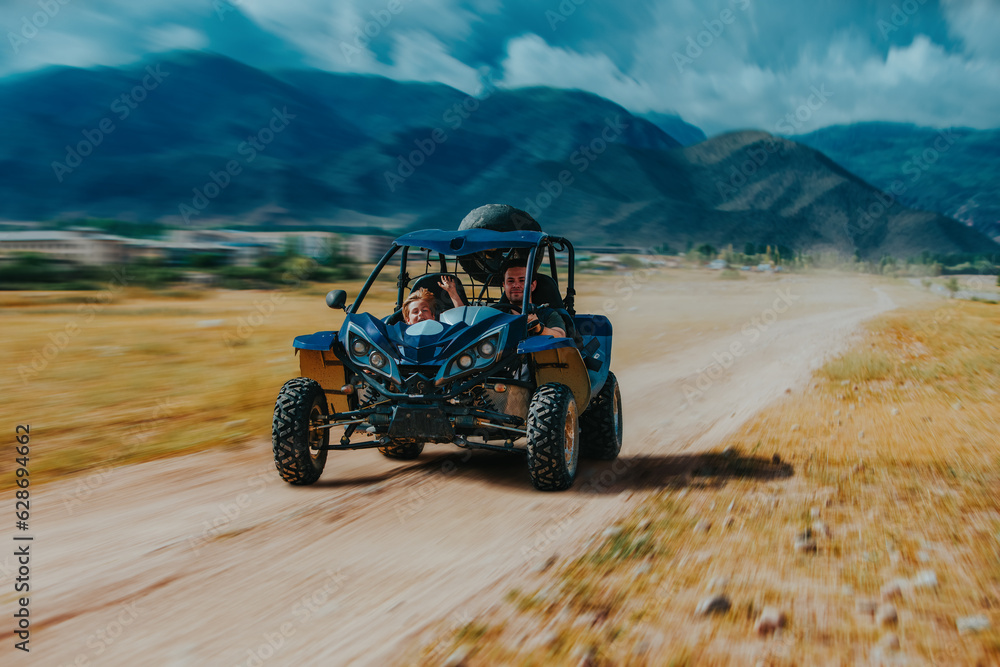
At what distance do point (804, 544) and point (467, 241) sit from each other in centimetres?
366

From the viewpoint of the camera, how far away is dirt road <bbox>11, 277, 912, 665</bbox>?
3725mm

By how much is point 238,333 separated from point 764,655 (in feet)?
58.2

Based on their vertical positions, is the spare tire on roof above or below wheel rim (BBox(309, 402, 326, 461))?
above

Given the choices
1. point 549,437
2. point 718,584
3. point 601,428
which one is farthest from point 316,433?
point 718,584

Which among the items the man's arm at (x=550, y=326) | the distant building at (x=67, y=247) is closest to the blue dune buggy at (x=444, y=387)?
the man's arm at (x=550, y=326)

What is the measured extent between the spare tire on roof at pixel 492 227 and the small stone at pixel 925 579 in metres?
4.76

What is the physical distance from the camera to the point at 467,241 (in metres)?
7.03

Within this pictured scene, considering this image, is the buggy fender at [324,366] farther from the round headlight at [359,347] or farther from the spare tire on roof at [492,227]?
the spare tire on roof at [492,227]

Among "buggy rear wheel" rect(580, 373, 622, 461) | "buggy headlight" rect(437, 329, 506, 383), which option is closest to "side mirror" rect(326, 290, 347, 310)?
"buggy headlight" rect(437, 329, 506, 383)

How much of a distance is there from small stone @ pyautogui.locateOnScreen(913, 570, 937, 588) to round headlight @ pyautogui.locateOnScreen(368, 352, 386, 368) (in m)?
3.75

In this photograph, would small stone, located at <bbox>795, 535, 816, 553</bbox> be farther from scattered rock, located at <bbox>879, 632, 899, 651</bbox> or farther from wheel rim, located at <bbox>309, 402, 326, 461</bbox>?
wheel rim, located at <bbox>309, 402, 326, 461</bbox>

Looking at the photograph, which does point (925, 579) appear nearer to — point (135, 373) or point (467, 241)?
point (467, 241)

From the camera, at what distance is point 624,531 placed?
17.3 feet

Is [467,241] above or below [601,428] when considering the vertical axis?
above
